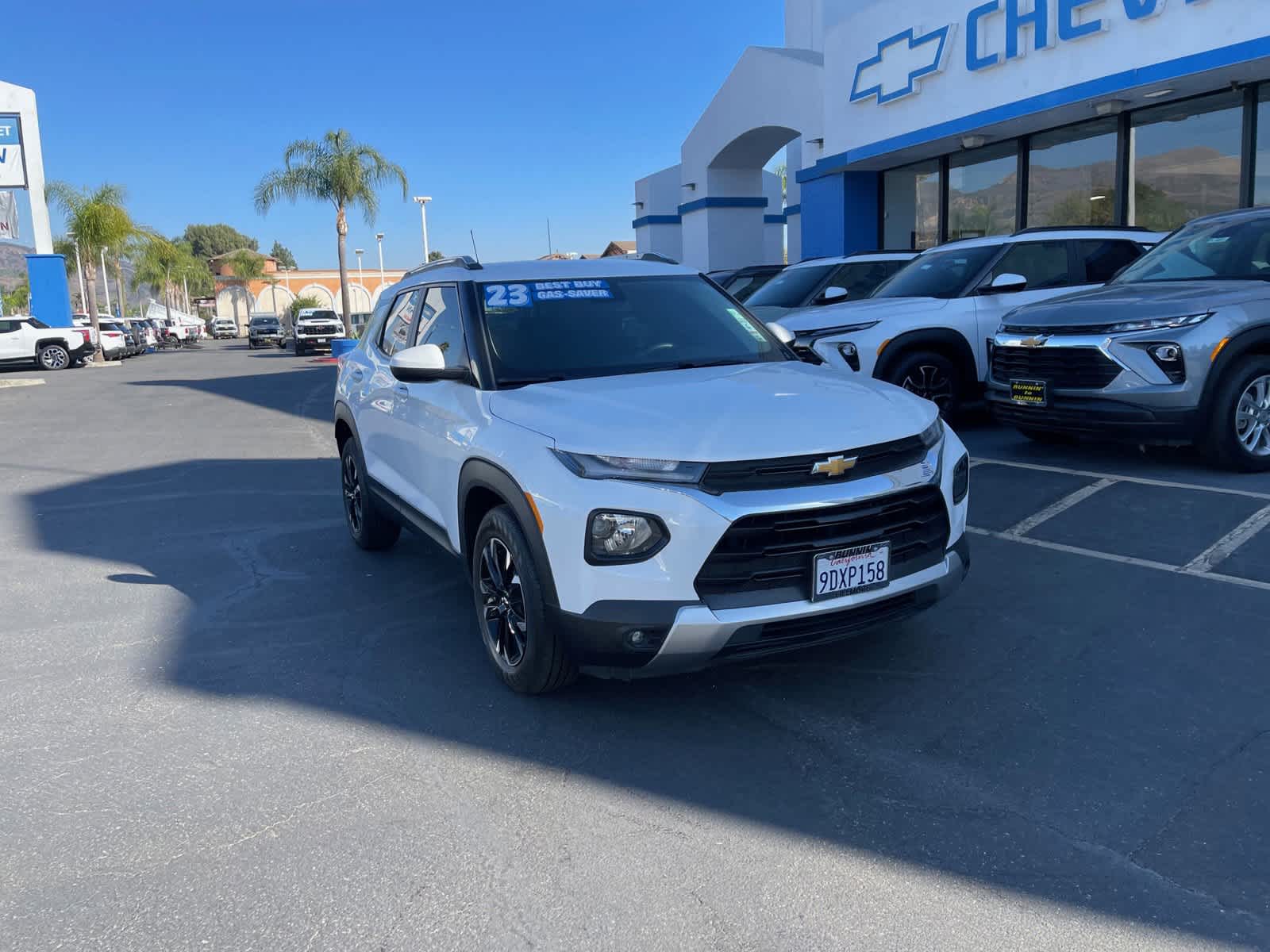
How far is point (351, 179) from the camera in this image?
126 ft

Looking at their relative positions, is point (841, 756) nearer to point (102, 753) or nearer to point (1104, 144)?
point (102, 753)

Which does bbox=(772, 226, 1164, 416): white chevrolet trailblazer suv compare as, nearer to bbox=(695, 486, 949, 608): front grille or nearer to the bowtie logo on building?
bbox=(695, 486, 949, 608): front grille

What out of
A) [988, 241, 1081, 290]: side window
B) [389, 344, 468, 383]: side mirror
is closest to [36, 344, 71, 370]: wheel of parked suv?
[988, 241, 1081, 290]: side window

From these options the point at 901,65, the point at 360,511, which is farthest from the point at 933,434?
the point at 901,65

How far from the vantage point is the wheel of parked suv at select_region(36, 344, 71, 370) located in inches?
1224

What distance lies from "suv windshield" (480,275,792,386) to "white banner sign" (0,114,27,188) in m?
36.3

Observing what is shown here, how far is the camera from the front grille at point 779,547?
3.49m

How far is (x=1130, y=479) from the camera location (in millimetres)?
7230

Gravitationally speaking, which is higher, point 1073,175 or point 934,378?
point 1073,175

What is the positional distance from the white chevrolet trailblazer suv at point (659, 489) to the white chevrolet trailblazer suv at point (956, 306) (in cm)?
451

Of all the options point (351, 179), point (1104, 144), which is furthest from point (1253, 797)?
point (351, 179)

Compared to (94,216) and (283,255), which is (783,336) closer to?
(94,216)

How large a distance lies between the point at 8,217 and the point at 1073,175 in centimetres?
3387

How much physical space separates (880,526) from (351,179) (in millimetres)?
38101
